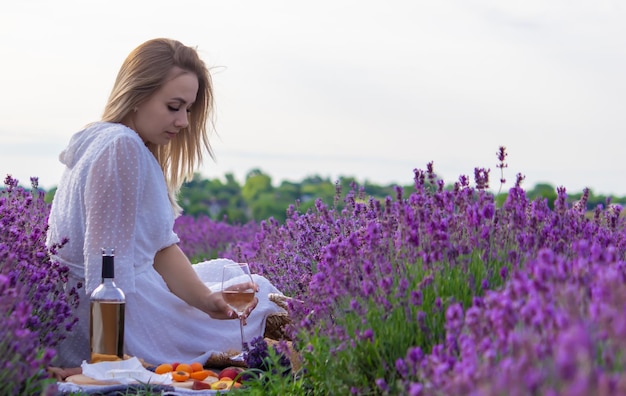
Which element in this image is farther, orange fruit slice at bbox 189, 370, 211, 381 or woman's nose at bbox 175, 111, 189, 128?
woman's nose at bbox 175, 111, 189, 128

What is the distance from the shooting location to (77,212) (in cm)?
408

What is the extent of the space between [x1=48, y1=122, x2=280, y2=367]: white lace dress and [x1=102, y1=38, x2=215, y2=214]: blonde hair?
7.1 inches

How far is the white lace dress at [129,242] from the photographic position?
3871 mm

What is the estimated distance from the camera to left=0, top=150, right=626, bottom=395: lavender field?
5.94ft

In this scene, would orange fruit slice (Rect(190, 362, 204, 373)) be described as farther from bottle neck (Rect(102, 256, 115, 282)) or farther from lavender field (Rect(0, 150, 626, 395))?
bottle neck (Rect(102, 256, 115, 282))

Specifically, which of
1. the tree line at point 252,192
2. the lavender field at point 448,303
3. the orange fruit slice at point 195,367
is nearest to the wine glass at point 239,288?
the lavender field at point 448,303

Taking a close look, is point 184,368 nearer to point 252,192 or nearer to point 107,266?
point 107,266

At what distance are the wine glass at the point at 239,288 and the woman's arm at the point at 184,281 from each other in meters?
0.30

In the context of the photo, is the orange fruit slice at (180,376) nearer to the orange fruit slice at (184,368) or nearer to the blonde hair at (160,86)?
the orange fruit slice at (184,368)

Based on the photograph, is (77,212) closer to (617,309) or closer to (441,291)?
(441,291)

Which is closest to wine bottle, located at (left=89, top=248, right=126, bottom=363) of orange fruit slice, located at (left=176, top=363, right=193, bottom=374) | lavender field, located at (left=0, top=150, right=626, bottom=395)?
lavender field, located at (left=0, top=150, right=626, bottom=395)

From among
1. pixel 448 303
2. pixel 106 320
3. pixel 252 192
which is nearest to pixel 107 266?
pixel 106 320

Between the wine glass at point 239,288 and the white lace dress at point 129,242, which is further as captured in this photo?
the white lace dress at point 129,242

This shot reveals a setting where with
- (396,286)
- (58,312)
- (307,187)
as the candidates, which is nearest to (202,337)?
(58,312)
